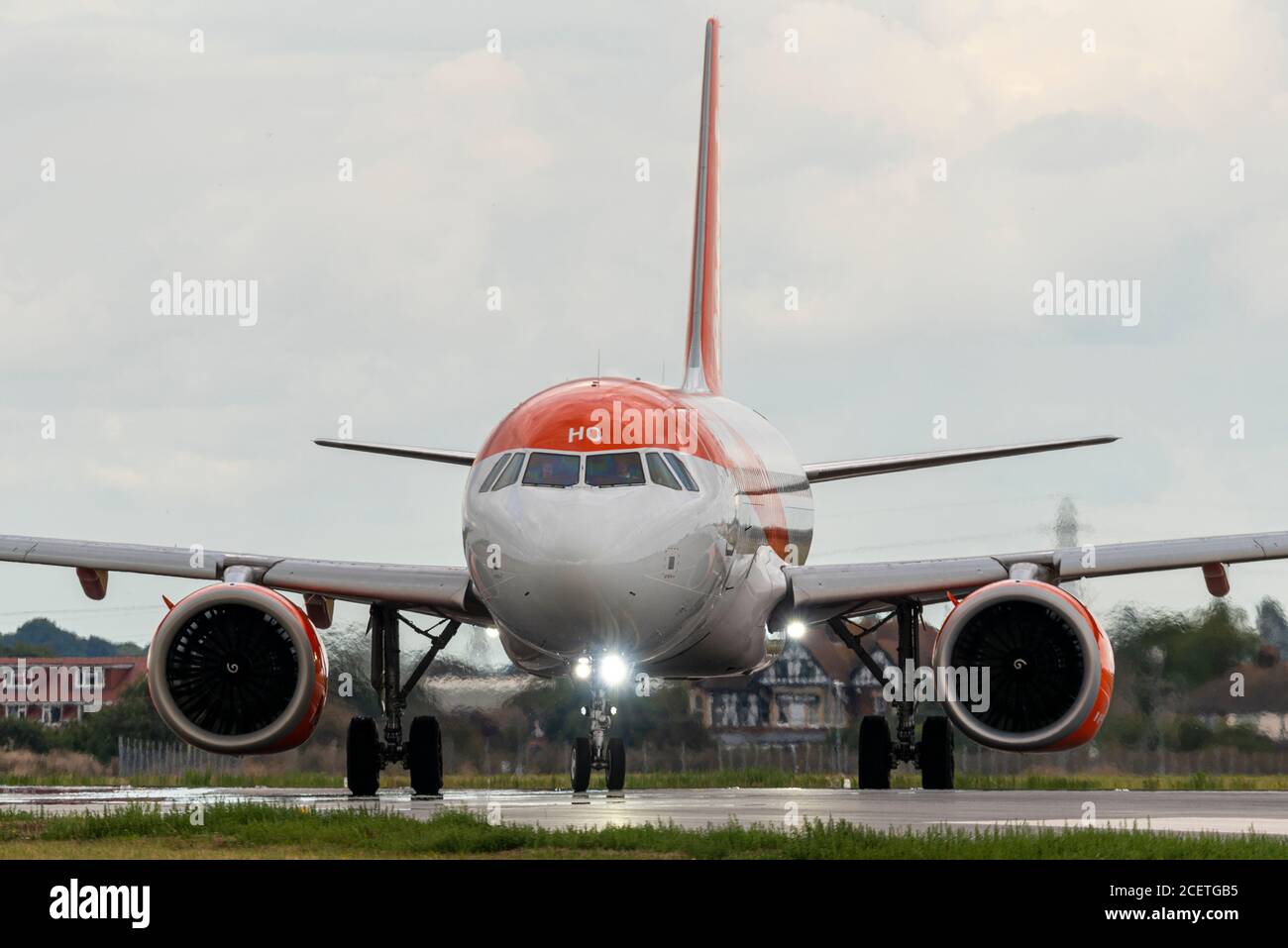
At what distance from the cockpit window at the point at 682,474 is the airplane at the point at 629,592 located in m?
0.03

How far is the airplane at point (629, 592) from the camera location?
70.1 feet

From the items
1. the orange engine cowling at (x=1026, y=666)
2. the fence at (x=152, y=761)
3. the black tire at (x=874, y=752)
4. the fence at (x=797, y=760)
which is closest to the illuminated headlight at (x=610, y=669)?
the orange engine cowling at (x=1026, y=666)

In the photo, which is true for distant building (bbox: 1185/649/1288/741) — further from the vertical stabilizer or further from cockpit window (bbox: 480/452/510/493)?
cockpit window (bbox: 480/452/510/493)

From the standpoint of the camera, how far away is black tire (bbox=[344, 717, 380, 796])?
86.3ft

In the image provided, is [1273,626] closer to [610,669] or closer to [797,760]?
[797,760]

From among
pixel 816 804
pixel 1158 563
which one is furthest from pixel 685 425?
pixel 1158 563

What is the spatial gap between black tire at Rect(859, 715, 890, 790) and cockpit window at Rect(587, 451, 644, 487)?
8384 millimetres

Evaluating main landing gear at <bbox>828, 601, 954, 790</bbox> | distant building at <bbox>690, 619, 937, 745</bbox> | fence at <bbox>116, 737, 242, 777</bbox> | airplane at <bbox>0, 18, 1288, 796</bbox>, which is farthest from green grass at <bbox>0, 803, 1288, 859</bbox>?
fence at <bbox>116, 737, 242, 777</bbox>

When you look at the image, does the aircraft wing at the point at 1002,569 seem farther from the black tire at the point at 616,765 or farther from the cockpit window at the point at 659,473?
the cockpit window at the point at 659,473

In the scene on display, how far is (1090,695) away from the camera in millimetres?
22625

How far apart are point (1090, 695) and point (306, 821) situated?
8430mm

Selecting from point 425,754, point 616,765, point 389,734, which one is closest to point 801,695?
point 616,765

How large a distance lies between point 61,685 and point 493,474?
1934 cm
